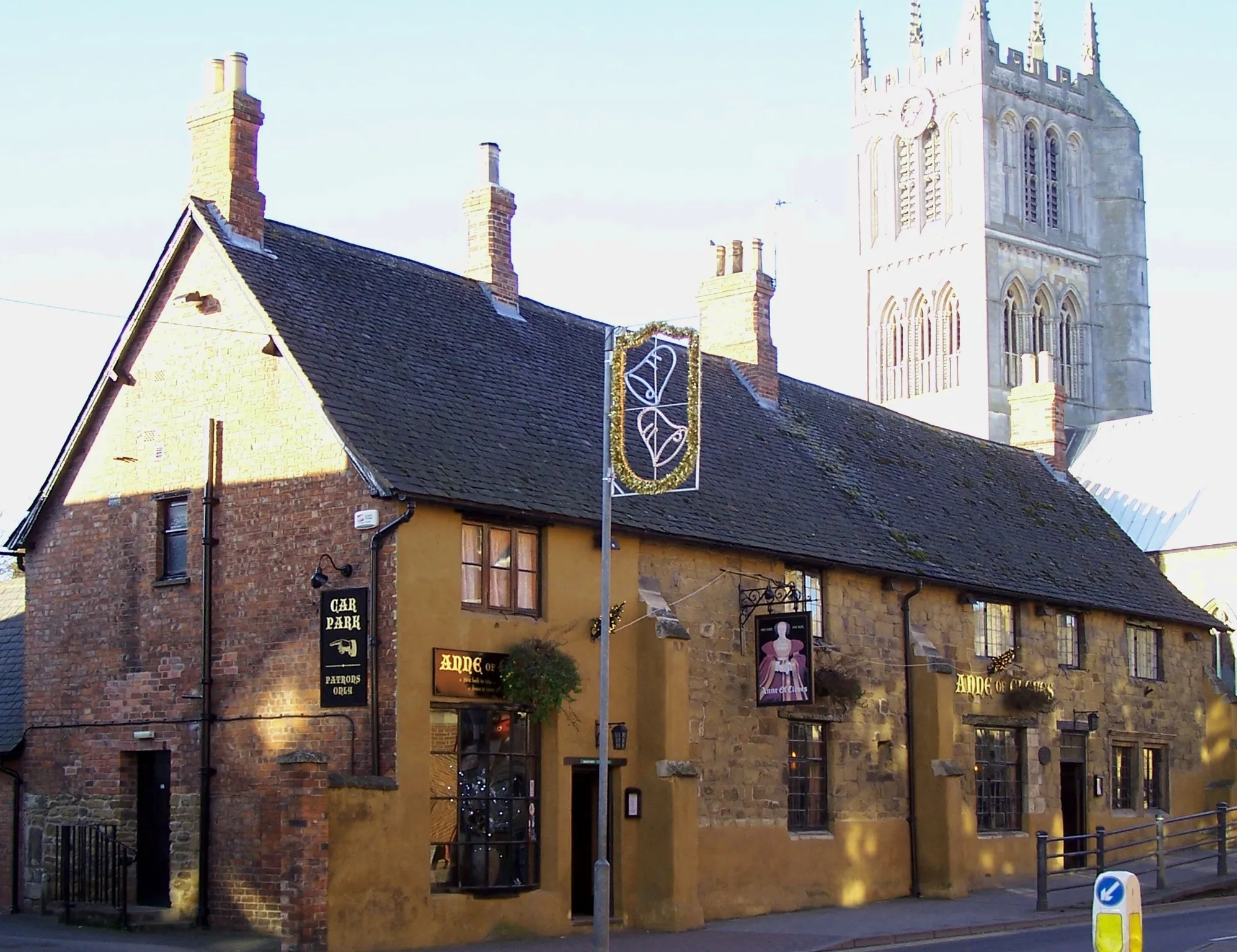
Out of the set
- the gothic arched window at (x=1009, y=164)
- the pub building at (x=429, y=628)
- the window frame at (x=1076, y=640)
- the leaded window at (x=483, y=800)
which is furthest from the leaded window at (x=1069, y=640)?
the gothic arched window at (x=1009, y=164)

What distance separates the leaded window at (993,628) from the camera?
31500 mm

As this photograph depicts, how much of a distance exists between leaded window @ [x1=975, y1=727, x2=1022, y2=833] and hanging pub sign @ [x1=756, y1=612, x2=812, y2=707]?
284 inches

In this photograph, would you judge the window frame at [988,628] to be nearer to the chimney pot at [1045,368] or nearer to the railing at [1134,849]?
the railing at [1134,849]

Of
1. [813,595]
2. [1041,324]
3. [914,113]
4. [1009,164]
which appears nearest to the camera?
[813,595]

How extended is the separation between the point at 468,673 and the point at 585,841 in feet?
11.7

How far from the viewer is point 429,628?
2119cm

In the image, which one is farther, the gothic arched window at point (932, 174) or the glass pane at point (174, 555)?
the gothic arched window at point (932, 174)

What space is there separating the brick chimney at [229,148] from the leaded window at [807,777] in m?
11.0

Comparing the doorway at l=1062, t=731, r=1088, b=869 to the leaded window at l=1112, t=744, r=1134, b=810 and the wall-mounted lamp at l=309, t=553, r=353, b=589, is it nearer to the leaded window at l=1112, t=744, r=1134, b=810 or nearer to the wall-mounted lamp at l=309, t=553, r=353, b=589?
the leaded window at l=1112, t=744, r=1134, b=810

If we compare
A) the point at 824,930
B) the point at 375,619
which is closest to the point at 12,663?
the point at 375,619

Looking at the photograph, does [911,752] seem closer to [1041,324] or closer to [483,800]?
[483,800]

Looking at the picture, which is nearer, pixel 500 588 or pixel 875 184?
pixel 500 588

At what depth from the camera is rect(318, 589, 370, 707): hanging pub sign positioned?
20.7 m

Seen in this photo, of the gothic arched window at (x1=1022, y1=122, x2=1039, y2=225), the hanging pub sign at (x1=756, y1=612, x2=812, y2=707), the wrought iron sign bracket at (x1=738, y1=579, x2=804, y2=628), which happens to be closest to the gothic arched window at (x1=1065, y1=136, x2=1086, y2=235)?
the gothic arched window at (x1=1022, y1=122, x2=1039, y2=225)
